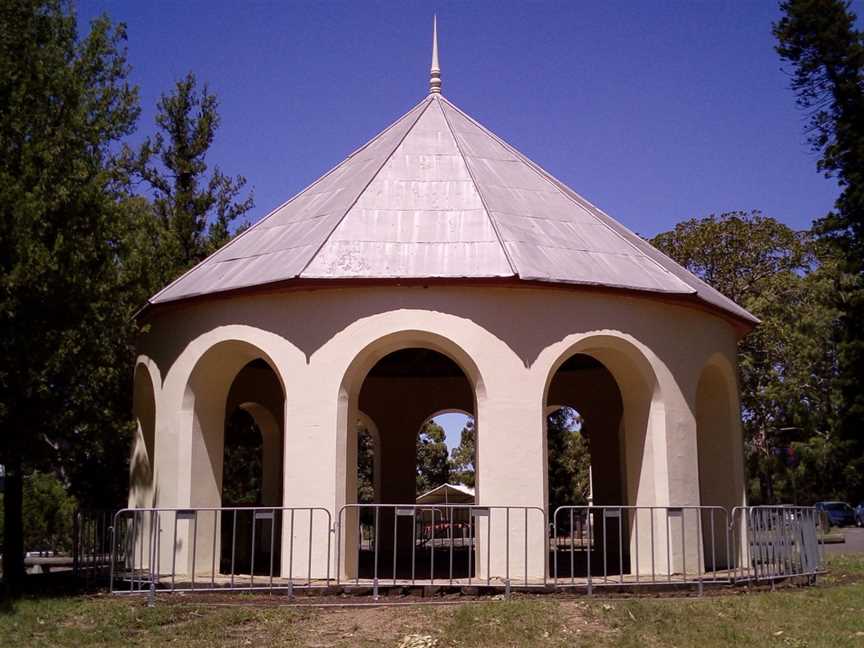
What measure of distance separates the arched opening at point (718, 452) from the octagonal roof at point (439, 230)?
129 centimetres

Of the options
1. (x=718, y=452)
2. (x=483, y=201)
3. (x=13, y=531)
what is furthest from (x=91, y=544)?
(x=718, y=452)

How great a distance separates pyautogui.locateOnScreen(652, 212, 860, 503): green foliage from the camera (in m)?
37.5

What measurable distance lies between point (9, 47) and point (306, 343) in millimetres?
6153

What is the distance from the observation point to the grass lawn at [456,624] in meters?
10.4

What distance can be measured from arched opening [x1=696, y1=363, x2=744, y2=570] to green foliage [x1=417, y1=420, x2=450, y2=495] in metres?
33.8

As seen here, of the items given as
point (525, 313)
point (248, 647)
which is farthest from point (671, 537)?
point (248, 647)

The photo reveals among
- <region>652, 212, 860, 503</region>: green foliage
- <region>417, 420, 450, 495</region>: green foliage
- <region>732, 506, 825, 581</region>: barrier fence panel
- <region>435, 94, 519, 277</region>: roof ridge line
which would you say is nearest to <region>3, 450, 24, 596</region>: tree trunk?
<region>435, 94, 519, 277</region>: roof ridge line

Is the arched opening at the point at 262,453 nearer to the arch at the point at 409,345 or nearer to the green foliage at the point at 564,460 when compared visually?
the arch at the point at 409,345

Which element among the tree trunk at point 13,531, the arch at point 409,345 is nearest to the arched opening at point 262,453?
the tree trunk at point 13,531

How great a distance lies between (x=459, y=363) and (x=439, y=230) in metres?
2.10

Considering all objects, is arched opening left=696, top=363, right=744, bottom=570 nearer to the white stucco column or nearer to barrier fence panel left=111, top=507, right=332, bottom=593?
the white stucco column

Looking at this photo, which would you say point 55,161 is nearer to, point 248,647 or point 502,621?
point 248,647

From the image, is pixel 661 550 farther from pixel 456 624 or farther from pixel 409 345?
pixel 456 624

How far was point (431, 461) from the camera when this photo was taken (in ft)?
167
